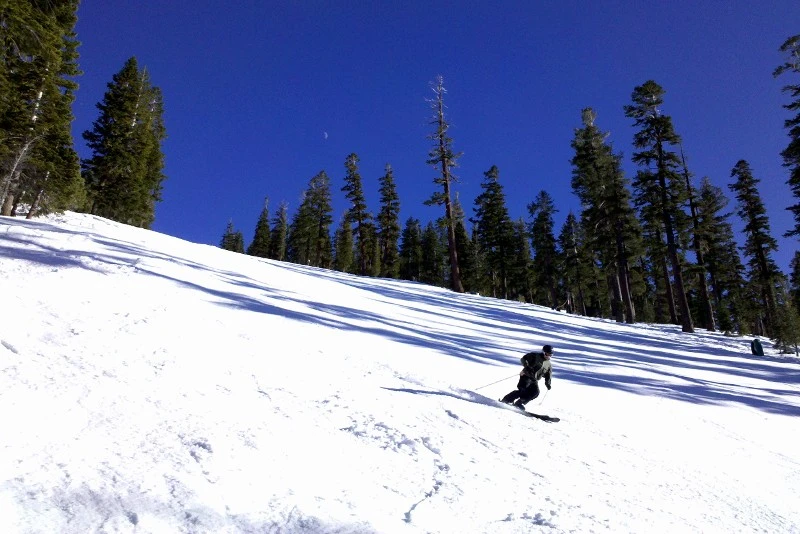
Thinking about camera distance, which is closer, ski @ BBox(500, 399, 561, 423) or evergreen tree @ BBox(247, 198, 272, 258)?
ski @ BBox(500, 399, 561, 423)

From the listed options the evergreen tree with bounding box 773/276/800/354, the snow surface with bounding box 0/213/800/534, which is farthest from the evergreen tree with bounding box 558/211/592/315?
the snow surface with bounding box 0/213/800/534

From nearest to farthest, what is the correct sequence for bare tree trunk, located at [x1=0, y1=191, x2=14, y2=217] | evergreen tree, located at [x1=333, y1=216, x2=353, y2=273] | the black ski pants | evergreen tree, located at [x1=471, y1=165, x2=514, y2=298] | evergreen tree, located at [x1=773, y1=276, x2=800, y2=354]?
the black ski pants → bare tree trunk, located at [x1=0, y1=191, x2=14, y2=217] → evergreen tree, located at [x1=773, y1=276, x2=800, y2=354] → evergreen tree, located at [x1=471, y1=165, x2=514, y2=298] → evergreen tree, located at [x1=333, y1=216, x2=353, y2=273]

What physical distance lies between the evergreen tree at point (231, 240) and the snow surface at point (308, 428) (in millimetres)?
73482

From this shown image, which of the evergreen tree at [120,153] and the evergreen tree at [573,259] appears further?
the evergreen tree at [573,259]

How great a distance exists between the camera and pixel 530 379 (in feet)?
26.1

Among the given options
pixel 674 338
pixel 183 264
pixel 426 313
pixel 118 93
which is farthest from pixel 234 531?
pixel 118 93

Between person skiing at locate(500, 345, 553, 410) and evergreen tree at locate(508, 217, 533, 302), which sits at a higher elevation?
evergreen tree at locate(508, 217, 533, 302)

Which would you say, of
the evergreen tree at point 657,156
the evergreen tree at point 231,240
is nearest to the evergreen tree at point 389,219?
the evergreen tree at point 657,156

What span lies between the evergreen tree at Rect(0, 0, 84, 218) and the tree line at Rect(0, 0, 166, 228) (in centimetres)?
4

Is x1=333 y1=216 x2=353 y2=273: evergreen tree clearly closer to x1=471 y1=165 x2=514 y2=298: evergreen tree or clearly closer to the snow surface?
x1=471 y1=165 x2=514 y2=298: evergreen tree

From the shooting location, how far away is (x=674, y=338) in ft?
67.2

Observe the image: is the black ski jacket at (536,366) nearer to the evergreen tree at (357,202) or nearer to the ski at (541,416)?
the ski at (541,416)

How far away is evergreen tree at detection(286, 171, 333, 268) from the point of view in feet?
179

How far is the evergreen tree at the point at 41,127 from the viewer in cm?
1636
